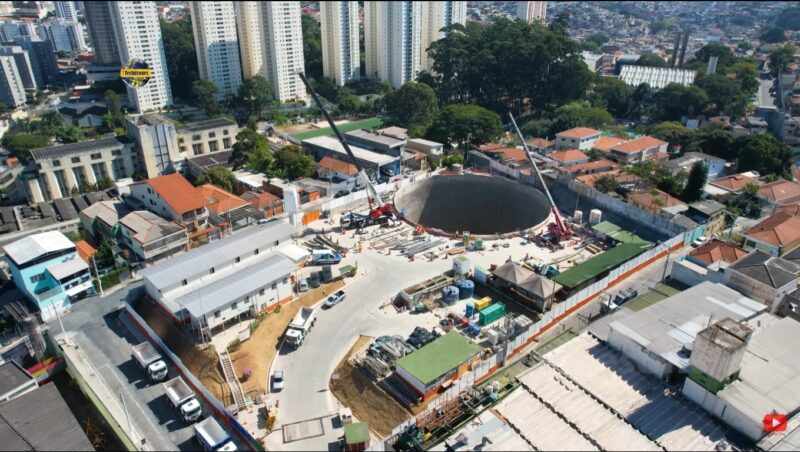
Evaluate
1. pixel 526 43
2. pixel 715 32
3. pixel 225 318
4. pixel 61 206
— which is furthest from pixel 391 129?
pixel 715 32

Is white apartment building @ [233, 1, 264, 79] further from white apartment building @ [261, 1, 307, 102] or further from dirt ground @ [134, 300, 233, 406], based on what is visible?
dirt ground @ [134, 300, 233, 406]

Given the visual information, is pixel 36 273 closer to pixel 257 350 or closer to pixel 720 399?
pixel 257 350

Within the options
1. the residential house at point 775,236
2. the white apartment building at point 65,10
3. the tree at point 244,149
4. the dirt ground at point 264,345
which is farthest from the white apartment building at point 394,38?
the white apartment building at point 65,10

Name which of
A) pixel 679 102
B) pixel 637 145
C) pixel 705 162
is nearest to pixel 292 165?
pixel 637 145

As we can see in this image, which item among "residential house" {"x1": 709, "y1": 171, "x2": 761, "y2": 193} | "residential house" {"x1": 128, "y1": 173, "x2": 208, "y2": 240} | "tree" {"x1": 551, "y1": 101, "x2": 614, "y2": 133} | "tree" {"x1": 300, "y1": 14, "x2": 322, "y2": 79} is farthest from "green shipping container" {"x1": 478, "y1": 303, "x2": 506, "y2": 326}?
"tree" {"x1": 300, "y1": 14, "x2": 322, "y2": 79}

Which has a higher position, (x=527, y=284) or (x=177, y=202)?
(x=177, y=202)

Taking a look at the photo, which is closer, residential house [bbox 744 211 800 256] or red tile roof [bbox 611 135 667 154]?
residential house [bbox 744 211 800 256]

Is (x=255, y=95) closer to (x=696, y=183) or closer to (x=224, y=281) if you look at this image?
(x=224, y=281)
